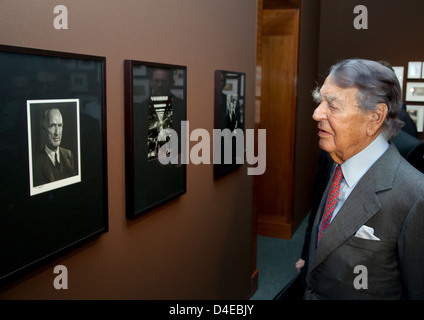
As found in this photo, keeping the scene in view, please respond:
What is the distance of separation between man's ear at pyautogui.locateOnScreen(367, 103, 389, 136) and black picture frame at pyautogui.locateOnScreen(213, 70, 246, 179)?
126 cm

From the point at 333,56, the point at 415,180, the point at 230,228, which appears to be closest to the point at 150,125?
the point at 415,180

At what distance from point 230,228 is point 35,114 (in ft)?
7.34

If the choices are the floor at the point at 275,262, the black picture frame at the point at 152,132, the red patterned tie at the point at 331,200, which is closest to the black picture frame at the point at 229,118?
the black picture frame at the point at 152,132

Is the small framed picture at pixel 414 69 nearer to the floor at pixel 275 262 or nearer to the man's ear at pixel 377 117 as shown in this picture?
the floor at pixel 275 262

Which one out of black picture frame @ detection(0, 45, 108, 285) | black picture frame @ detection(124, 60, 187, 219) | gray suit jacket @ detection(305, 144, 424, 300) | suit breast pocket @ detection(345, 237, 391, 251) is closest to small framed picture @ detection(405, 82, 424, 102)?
black picture frame @ detection(124, 60, 187, 219)

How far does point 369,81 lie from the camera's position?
1.74 metres

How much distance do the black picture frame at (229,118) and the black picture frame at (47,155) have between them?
127cm

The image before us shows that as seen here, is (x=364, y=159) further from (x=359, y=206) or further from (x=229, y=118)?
(x=229, y=118)

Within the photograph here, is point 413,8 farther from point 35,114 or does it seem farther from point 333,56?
point 35,114

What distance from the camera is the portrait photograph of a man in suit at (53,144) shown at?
4.58 ft

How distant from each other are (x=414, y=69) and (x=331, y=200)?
17.5 ft

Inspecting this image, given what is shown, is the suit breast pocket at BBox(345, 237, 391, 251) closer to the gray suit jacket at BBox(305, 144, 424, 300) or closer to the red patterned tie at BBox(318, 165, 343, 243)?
the gray suit jacket at BBox(305, 144, 424, 300)

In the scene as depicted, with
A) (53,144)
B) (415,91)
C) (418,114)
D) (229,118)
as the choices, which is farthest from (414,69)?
(53,144)

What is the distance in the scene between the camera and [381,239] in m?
1.62
